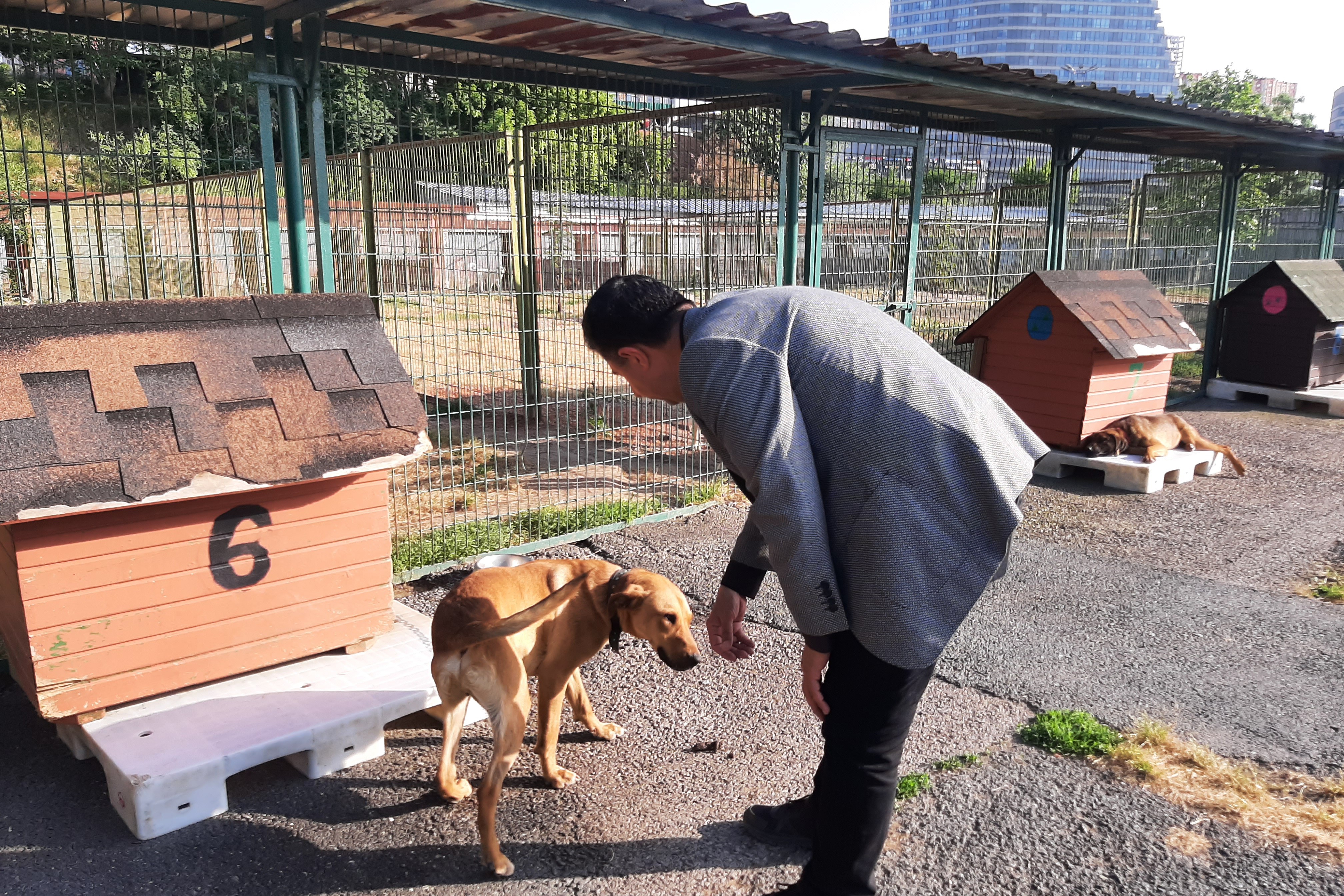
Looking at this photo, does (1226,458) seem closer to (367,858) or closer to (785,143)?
(785,143)

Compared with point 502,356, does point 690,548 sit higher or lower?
lower

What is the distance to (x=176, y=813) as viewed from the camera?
129 inches

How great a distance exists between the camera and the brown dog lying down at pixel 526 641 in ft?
10.2

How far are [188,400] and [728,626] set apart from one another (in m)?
2.28

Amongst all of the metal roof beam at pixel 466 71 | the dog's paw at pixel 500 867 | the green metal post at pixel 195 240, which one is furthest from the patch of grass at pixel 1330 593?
the green metal post at pixel 195 240

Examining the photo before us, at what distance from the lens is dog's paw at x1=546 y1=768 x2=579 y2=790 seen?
3596 millimetres

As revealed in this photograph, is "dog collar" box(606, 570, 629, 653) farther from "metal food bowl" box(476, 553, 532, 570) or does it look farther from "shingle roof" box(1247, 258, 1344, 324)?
"shingle roof" box(1247, 258, 1344, 324)

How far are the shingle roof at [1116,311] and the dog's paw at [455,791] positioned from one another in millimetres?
6593

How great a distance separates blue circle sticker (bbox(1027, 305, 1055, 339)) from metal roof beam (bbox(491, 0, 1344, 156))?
1.71m

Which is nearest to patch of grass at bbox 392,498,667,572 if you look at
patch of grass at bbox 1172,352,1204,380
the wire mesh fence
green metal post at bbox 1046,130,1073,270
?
the wire mesh fence

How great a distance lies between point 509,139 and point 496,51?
2.82m

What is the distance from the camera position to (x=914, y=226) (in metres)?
8.31

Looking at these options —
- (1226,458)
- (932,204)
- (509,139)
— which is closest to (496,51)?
(509,139)

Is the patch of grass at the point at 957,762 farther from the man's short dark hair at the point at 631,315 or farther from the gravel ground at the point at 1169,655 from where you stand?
the man's short dark hair at the point at 631,315
